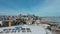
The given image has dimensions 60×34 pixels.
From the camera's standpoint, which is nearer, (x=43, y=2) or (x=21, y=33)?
(x=21, y=33)

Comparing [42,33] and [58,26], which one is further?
[58,26]

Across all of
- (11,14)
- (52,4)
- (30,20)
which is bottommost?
(30,20)

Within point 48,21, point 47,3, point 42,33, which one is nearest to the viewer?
point 42,33

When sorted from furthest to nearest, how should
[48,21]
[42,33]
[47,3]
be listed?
[48,21]
[47,3]
[42,33]

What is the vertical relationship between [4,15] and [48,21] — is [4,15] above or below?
above

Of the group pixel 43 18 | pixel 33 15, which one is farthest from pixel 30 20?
pixel 43 18

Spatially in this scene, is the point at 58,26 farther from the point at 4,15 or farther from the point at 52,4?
the point at 4,15

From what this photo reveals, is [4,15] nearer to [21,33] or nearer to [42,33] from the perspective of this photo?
[21,33]

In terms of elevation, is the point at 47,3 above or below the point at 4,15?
above

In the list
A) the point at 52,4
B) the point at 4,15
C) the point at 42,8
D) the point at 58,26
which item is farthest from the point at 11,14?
the point at 58,26
